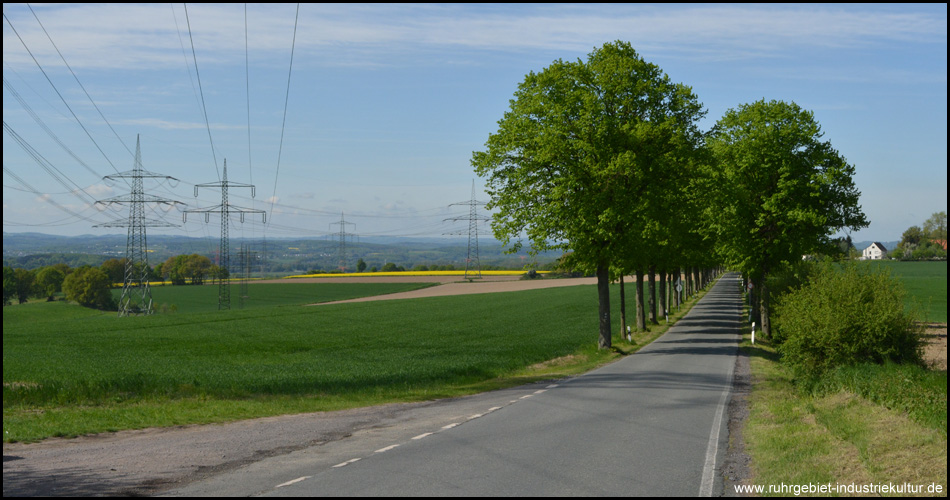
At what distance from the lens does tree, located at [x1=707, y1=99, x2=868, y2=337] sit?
133 ft

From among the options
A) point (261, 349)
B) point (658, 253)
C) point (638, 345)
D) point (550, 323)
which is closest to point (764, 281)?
point (658, 253)

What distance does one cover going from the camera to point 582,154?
33406 mm

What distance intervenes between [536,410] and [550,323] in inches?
1474

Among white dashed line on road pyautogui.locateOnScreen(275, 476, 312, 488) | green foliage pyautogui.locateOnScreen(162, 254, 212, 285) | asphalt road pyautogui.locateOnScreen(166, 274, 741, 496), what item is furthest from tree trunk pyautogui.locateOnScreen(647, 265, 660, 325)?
green foliage pyautogui.locateOnScreen(162, 254, 212, 285)

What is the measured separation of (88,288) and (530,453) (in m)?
96.7

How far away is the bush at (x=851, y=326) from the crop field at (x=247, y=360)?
406 inches

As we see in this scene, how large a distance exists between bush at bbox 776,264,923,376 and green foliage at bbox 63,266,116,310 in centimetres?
9145

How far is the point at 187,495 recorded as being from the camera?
9586mm

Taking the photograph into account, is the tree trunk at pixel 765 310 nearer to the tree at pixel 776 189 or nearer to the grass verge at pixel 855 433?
the tree at pixel 776 189

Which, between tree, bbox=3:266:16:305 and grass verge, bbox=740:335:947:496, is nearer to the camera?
grass verge, bbox=740:335:947:496

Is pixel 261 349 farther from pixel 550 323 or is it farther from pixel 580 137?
pixel 550 323

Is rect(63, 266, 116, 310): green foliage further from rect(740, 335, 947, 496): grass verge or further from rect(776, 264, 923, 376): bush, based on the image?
rect(740, 335, 947, 496): grass verge

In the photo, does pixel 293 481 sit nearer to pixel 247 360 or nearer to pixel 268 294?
pixel 247 360

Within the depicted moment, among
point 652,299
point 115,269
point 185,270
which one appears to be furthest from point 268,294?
point 652,299
